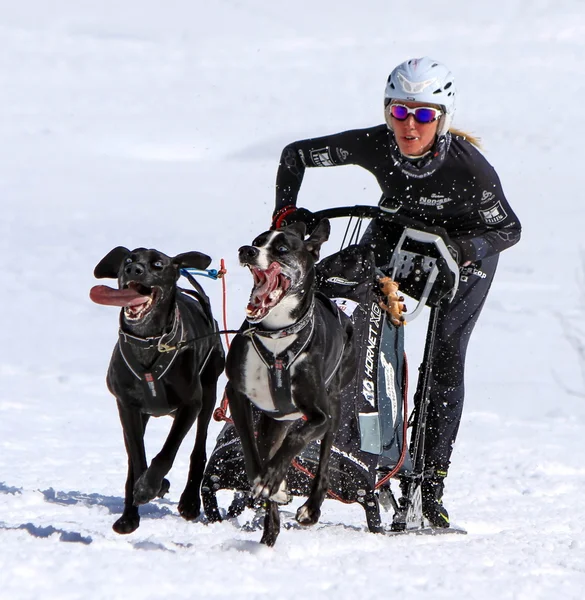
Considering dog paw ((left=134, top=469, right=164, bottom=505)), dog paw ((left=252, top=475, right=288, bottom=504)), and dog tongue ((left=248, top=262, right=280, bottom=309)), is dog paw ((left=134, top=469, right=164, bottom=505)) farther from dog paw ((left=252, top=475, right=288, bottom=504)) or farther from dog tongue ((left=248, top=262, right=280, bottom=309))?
dog tongue ((left=248, top=262, right=280, bottom=309))

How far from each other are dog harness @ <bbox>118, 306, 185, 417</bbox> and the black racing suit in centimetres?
95

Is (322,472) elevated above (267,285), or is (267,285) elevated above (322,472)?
(267,285)

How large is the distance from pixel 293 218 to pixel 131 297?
104 centimetres

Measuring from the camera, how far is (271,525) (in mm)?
4402

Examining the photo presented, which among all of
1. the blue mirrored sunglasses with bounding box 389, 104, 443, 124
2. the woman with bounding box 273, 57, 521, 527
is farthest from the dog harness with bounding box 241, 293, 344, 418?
the blue mirrored sunglasses with bounding box 389, 104, 443, 124

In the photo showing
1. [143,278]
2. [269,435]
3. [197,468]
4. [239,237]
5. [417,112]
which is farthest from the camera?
[239,237]

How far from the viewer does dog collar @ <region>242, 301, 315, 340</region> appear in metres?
4.27

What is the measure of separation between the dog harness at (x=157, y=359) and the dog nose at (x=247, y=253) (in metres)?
0.81

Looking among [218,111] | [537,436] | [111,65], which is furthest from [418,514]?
[111,65]

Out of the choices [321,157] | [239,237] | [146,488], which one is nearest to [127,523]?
[146,488]

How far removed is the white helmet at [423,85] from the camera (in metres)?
5.09

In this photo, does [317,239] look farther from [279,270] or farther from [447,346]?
[447,346]

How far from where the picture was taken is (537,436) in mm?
8438

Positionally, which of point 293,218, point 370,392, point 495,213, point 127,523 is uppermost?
point 495,213
